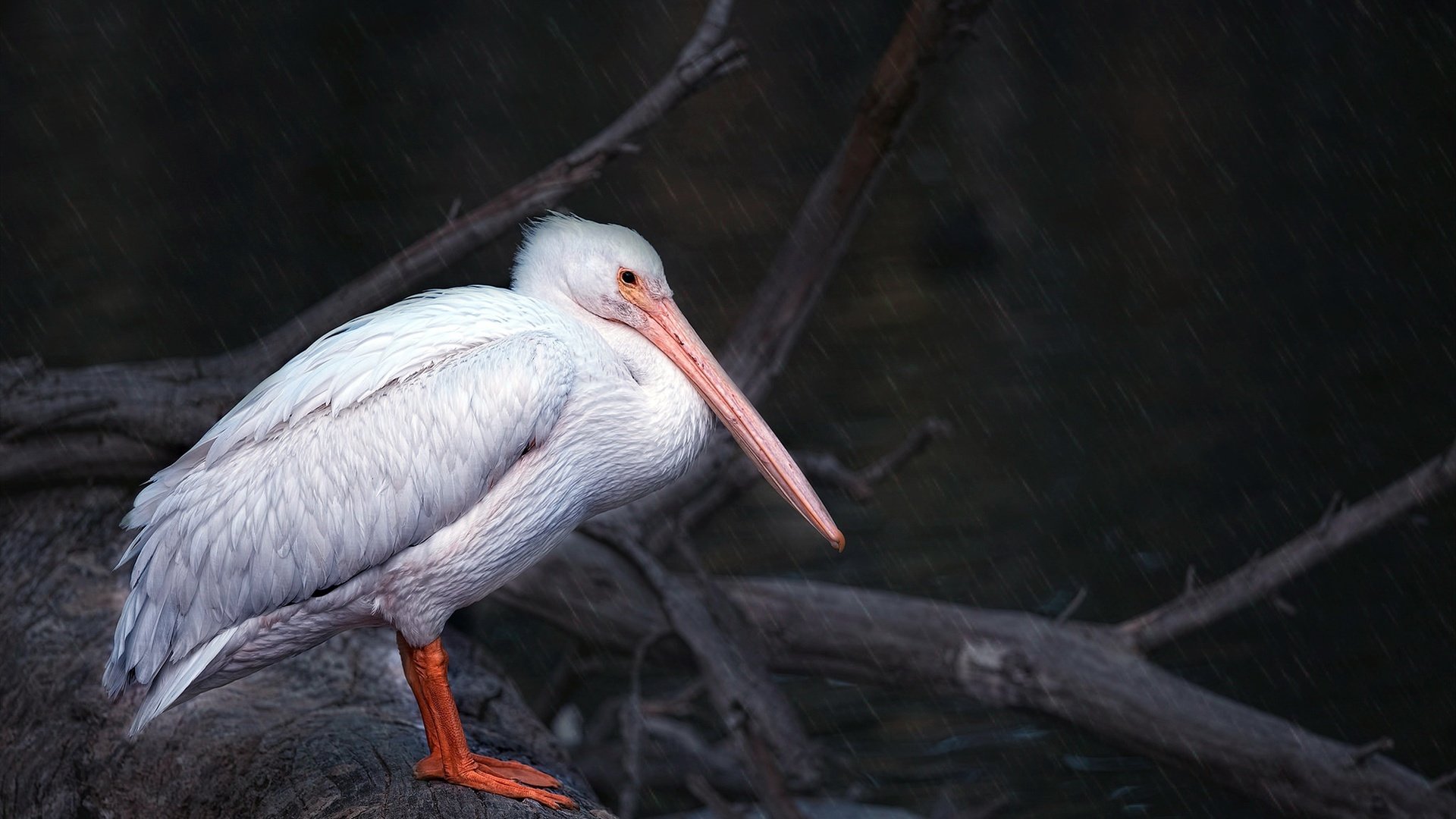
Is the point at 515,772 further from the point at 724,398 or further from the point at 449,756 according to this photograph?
the point at 724,398

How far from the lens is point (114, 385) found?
3.08 m

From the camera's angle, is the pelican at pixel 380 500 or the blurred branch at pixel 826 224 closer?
the pelican at pixel 380 500

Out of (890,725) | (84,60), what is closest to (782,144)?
(84,60)

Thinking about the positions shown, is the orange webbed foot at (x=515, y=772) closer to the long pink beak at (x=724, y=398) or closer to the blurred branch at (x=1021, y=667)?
the long pink beak at (x=724, y=398)

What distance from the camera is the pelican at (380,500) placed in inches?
92.6

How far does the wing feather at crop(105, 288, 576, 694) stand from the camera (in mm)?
2352

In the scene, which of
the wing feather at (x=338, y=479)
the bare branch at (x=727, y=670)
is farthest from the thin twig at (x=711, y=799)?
the wing feather at (x=338, y=479)

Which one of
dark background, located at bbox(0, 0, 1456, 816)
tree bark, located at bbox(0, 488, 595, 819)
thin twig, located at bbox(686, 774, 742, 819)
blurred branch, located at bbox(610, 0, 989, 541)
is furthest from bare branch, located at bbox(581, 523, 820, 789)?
dark background, located at bbox(0, 0, 1456, 816)

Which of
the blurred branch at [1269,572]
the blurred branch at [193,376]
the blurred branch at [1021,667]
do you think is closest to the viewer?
the blurred branch at [193,376]

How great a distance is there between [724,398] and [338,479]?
0.70 meters

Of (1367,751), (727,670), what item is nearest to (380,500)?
(727,670)

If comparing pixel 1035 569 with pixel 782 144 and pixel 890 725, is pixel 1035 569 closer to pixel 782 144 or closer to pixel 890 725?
pixel 890 725

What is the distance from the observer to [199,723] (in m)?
2.47

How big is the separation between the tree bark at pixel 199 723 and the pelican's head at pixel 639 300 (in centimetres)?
65
